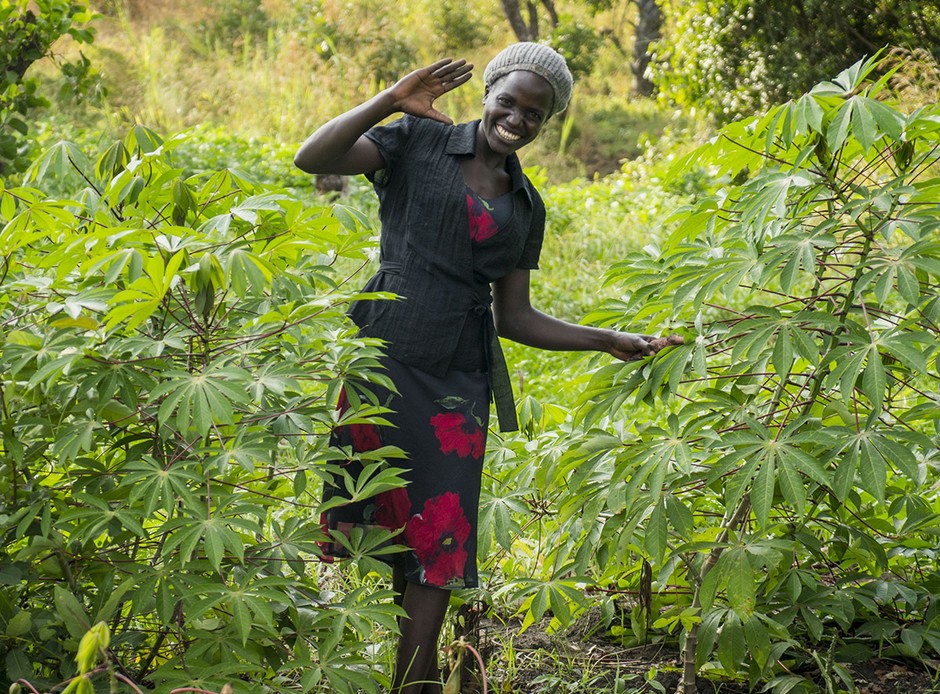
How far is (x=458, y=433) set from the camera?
222 cm

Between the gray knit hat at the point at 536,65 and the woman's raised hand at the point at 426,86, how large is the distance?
89mm

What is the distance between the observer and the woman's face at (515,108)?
2125 millimetres

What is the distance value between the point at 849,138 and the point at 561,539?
49.1 inches

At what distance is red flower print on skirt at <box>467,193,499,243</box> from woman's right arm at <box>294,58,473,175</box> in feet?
0.61

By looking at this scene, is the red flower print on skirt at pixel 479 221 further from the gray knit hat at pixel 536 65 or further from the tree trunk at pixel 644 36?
the tree trunk at pixel 644 36

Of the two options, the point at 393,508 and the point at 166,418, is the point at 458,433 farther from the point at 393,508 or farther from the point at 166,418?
the point at 166,418

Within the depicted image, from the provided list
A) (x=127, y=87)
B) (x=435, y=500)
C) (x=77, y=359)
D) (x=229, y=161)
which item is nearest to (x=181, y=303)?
(x=77, y=359)

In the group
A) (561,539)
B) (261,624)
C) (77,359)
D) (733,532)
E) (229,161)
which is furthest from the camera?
(229,161)

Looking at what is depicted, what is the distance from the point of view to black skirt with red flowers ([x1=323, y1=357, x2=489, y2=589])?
7.14ft

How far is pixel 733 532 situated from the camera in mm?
2129

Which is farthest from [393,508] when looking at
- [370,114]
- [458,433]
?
[370,114]

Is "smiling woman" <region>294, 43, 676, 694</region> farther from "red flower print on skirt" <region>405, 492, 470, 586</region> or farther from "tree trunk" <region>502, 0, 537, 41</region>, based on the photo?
"tree trunk" <region>502, 0, 537, 41</region>

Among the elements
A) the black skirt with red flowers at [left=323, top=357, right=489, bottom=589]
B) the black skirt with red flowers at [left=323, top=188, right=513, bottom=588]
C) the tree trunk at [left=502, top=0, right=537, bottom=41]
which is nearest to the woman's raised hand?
the black skirt with red flowers at [left=323, top=188, right=513, bottom=588]

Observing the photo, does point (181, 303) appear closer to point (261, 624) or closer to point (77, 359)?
point (77, 359)
